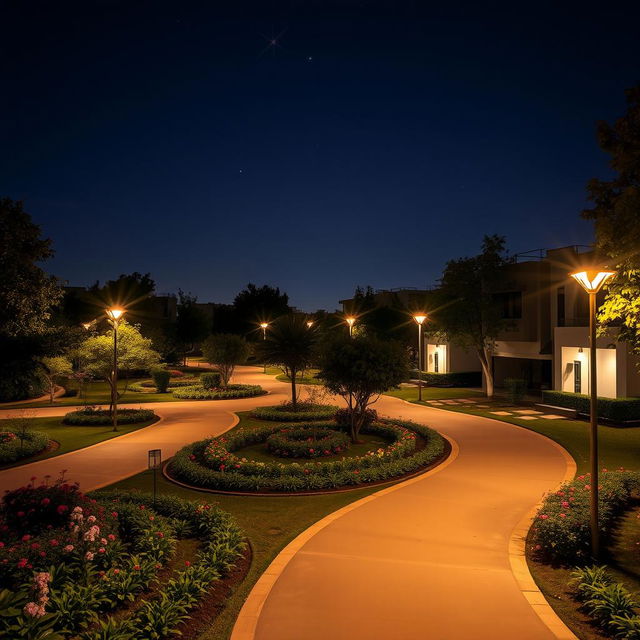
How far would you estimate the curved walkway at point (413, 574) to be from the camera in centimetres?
563

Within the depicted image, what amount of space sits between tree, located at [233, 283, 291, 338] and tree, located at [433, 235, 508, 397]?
4006cm

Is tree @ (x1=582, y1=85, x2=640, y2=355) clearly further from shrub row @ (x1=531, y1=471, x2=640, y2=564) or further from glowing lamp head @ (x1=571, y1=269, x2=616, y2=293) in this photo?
shrub row @ (x1=531, y1=471, x2=640, y2=564)

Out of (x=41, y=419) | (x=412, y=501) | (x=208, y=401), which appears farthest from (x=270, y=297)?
(x=412, y=501)

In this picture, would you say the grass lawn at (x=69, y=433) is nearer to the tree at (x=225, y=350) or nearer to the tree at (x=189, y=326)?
the tree at (x=225, y=350)

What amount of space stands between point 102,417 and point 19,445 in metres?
5.20

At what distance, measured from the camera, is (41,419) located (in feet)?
71.1

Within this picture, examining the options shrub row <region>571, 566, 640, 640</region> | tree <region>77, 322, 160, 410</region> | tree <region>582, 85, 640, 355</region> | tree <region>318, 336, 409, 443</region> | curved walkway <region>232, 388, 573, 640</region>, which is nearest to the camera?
shrub row <region>571, 566, 640, 640</region>

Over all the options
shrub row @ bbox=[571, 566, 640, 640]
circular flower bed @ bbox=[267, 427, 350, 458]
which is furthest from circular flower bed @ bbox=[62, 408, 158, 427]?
shrub row @ bbox=[571, 566, 640, 640]

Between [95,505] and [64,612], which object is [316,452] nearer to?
[95,505]

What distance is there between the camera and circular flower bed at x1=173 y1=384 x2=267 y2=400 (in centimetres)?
2809

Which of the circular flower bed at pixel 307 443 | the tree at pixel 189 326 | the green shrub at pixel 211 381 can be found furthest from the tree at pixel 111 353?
the tree at pixel 189 326

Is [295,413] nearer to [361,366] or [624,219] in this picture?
[361,366]

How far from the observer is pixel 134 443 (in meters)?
16.7

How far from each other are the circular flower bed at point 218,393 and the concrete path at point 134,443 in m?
0.82
